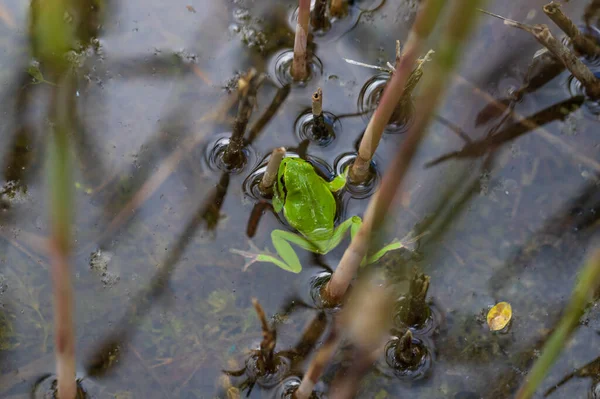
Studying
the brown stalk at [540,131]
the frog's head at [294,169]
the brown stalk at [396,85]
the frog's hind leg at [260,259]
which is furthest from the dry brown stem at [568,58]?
the frog's hind leg at [260,259]

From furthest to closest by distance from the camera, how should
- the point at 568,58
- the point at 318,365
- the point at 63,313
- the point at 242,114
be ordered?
the point at 568,58
the point at 242,114
the point at 318,365
the point at 63,313

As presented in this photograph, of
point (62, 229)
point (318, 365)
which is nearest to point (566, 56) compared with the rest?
point (318, 365)

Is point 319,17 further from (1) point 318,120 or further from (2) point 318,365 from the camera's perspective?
(2) point 318,365

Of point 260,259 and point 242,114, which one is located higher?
point 242,114

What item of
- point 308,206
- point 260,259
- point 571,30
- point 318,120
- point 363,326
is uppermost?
point 571,30

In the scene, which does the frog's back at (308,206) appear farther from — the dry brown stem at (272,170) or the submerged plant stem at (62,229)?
the submerged plant stem at (62,229)
